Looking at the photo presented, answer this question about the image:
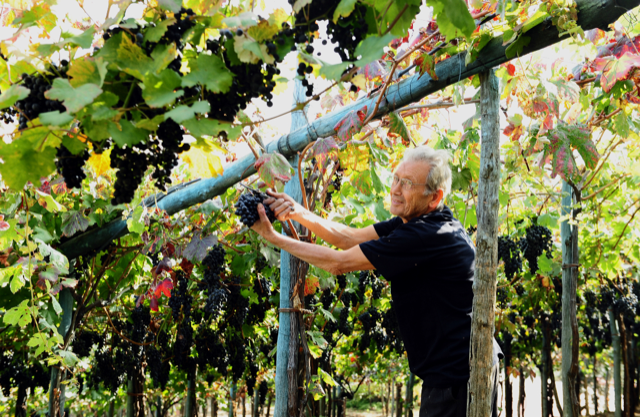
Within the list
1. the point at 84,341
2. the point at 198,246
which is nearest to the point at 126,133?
the point at 198,246

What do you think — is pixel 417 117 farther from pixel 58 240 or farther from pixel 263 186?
pixel 58 240

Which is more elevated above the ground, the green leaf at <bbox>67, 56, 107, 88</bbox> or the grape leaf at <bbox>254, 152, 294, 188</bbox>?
the grape leaf at <bbox>254, 152, 294, 188</bbox>

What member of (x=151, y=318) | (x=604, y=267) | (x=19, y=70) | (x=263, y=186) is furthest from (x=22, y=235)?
(x=604, y=267)

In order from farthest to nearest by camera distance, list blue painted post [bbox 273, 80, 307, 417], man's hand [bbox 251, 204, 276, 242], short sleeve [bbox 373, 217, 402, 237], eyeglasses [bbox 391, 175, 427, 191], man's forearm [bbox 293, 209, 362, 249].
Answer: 1. blue painted post [bbox 273, 80, 307, 417]
2. short sleeve [bbox 373, 217, 402, 237]
3. man's forearm [bbox 293, 209, 362, 249]
4. eyeglasses [bbox 391, 175, 427, 191]
5. man's hand [bbox 251, 204, 276, 242]

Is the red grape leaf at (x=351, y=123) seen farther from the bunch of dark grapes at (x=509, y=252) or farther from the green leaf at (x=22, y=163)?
the bunch of dark grapes at (x=509, y=252)

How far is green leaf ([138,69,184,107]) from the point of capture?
1026 mm

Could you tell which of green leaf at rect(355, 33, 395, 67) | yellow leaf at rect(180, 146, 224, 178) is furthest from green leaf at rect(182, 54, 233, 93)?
yellow leaf at rect(180, 146, 224, 178)

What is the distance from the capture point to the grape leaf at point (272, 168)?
7.80 feet

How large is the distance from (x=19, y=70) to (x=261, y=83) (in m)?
0.58

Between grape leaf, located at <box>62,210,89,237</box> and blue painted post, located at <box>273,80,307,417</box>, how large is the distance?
6.25ft

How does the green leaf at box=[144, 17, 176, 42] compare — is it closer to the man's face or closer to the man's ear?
the man's face

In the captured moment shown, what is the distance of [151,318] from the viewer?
7180mm

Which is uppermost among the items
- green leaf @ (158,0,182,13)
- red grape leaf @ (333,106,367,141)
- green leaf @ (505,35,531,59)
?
green leaf @ (505,35,531,59)

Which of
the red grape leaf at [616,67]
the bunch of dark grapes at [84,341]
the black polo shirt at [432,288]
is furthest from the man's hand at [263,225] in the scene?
the bunch of dark grapes at [84,341]
